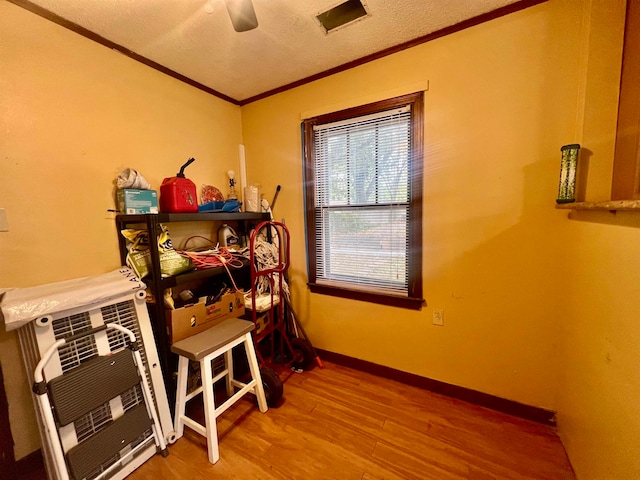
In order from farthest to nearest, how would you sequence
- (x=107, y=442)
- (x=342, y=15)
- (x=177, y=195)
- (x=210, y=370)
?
(x=177, y=195) < (x=342, y=15) < (x=210, y=370) < (x=107, y=442)

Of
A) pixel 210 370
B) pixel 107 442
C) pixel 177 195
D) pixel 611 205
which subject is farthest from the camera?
pixel 177 195

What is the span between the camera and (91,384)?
1.13 meters

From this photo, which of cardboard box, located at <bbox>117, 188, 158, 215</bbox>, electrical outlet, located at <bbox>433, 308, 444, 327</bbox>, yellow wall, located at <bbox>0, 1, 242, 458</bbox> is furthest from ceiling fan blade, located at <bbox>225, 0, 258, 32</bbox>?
electrical outlet, located at <bbox>433, 308, 444, 327</bbox>

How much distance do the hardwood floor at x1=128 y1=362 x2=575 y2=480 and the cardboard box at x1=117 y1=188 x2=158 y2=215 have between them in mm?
1448

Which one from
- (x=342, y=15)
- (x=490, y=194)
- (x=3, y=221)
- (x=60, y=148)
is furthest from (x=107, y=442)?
(x=342, y=15)

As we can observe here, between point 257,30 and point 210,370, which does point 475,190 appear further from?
point 210,370

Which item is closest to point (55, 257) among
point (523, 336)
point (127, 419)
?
point (127, 419)

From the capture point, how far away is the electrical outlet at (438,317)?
173cm

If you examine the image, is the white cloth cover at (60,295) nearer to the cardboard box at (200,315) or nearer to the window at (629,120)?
the cardboard box at (200,315)

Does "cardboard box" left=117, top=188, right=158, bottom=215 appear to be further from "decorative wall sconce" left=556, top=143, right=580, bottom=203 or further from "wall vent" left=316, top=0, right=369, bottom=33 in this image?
"decorative wall sconce" left=556, top=143, right=580, bottom=203

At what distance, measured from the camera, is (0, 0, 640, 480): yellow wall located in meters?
1.12

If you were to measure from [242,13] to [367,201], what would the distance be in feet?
4.34

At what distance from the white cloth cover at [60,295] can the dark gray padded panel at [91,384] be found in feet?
0.97

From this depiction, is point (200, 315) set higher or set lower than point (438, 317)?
higher
